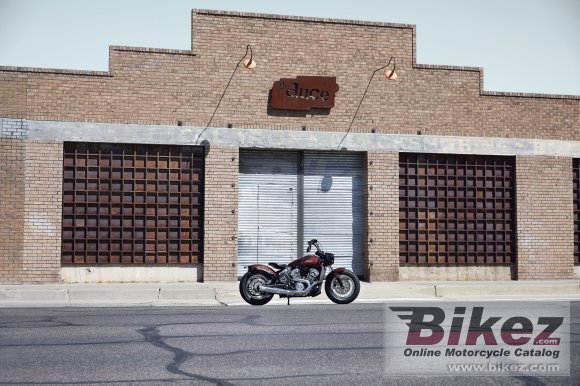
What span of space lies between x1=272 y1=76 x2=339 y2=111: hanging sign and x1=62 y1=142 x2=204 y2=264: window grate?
2.84 metres

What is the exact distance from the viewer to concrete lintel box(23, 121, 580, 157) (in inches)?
791

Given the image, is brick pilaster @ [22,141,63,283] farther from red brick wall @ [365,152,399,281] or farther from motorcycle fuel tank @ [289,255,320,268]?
red brick wall @ [365,152,399,281]

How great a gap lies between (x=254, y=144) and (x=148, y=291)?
18.8 ft

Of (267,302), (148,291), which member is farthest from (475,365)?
(148,291)

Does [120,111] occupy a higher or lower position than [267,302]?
higher

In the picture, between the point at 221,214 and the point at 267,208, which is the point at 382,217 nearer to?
the point at 267,208

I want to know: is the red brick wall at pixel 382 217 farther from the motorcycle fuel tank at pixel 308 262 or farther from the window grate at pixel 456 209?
the motorcycle fuel tank at pixel 308 262

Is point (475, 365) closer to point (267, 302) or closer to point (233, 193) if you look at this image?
point (267, 302)

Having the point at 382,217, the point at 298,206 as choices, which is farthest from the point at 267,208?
the point at 382,217

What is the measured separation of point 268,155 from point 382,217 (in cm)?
391

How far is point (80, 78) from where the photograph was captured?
20156mm

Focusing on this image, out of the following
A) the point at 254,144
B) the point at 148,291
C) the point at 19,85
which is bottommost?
the point at 148,291

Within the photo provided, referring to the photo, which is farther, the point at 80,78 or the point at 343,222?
the point at 343,222

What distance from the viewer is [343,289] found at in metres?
15.3
